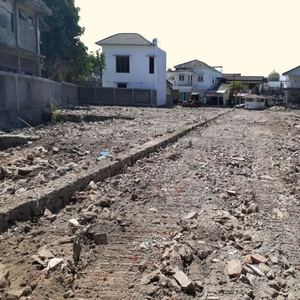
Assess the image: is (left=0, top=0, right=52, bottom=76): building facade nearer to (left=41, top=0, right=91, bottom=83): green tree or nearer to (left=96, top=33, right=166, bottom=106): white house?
(left=41, top=0, right=91, bottom=83): green tree

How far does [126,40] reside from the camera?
1412 inches


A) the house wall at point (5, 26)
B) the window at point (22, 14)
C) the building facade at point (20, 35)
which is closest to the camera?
the house wall at point (5, 26)

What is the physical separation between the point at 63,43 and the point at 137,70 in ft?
32.9

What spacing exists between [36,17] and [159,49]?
15.3 meters

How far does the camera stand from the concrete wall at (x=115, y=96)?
→ 31.3 m

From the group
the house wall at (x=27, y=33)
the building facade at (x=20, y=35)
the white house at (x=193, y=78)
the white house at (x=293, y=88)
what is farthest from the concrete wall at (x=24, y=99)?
the white house at (x=293, y=88)

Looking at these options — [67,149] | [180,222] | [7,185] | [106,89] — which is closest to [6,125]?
[67,149]

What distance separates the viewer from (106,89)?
31484 mm

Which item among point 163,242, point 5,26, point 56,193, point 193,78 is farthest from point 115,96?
point 163,242

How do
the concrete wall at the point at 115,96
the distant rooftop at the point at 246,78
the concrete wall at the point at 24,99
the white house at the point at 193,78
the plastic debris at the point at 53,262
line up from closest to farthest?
1. the plastic debris at the point at 53,262
2. the concrete wall at the point at 24,99
3. the concrete wall at the point at 115,96
4. the white house at the point at 193,78
5. the distant rooftop at the point at 246,78

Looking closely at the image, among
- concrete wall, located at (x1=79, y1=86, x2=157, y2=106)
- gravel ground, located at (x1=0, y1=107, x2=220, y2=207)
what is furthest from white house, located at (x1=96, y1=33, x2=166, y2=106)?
gravel ground, located at (x1=0, y1=107, x2=220, y2=207)

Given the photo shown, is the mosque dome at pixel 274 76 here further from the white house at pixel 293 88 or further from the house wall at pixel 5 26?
the house wall at pixel 5 26

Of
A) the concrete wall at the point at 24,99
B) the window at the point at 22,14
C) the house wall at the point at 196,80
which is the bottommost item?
the concrete wall at the point at 24,99

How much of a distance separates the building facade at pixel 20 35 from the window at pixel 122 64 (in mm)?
12016
